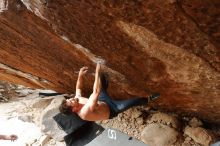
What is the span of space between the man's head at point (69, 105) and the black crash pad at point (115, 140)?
1651 millimetres

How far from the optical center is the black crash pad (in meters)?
5.22

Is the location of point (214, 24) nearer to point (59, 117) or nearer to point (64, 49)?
point (64, 49)

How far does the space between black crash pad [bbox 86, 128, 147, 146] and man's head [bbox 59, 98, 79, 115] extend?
5.42ft

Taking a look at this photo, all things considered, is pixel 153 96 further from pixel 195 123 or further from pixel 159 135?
pixel 195 123

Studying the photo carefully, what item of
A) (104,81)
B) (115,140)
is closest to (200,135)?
(115,140)

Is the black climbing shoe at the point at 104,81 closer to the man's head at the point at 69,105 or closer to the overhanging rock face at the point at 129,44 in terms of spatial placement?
the overhanging rock face at the point at 129,44

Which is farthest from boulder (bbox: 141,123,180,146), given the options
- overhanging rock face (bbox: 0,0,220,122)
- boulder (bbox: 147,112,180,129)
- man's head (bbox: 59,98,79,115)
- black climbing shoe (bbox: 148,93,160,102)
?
man's head (bbox: 59,98,79,115)

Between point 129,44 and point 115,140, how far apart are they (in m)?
2.66

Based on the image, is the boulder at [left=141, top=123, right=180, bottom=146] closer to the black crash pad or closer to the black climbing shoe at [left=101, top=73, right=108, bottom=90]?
the black crash pad

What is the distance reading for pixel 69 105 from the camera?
3.82 metres

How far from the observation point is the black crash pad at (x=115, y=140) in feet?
17.1

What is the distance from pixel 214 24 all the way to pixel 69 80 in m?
3.50

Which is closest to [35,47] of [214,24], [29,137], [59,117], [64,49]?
[64,49]

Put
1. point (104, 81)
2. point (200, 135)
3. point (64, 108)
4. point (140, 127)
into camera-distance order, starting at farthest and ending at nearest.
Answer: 1. point (140, 127)
2. point (200, 135)
3. point (104, 81)
4. point (64, 108)
